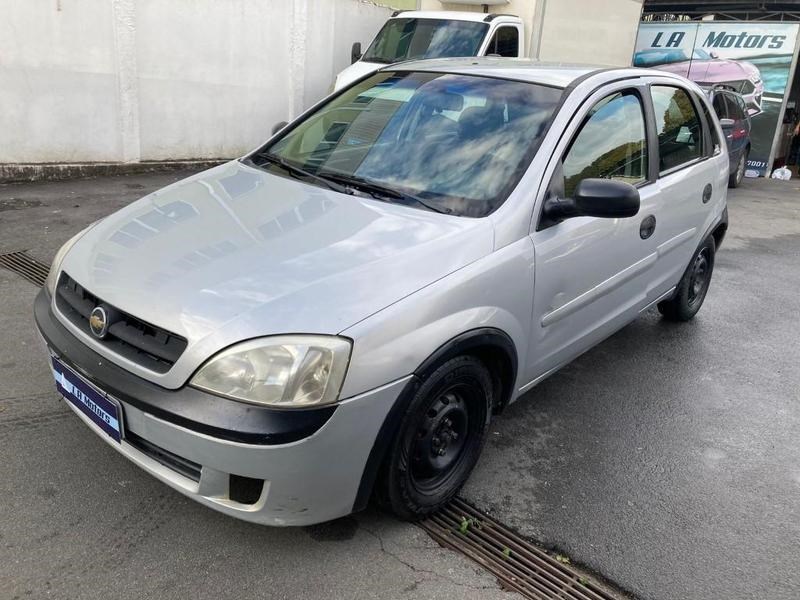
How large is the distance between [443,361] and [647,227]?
178 cm

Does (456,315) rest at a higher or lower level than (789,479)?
higher

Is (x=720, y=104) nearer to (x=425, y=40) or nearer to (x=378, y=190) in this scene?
(x=425, y=40)

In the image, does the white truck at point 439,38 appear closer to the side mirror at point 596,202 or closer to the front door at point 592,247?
the front door at point 592,247

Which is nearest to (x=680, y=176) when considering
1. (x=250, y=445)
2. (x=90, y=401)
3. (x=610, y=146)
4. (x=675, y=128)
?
(x=675, y=128)

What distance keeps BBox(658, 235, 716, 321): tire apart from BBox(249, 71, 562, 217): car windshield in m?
2.07

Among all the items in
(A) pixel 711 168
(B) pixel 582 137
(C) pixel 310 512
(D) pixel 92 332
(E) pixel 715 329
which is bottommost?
(E) pixel 715 329

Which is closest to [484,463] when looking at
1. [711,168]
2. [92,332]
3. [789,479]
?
[789,479]

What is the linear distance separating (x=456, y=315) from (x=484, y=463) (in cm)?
101

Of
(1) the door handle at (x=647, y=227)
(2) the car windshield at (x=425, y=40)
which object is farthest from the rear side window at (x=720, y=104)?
(1) the door handle at (x=647, y=227)

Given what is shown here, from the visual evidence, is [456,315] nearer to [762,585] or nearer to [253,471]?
[253,471]

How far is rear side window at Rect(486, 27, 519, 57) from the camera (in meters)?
9.27

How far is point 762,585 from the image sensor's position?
8.46 feet

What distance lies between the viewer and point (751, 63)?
14.1 meters

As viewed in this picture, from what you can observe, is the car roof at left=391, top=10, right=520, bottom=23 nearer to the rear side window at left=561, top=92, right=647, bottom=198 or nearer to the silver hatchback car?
the silver hatchback car
